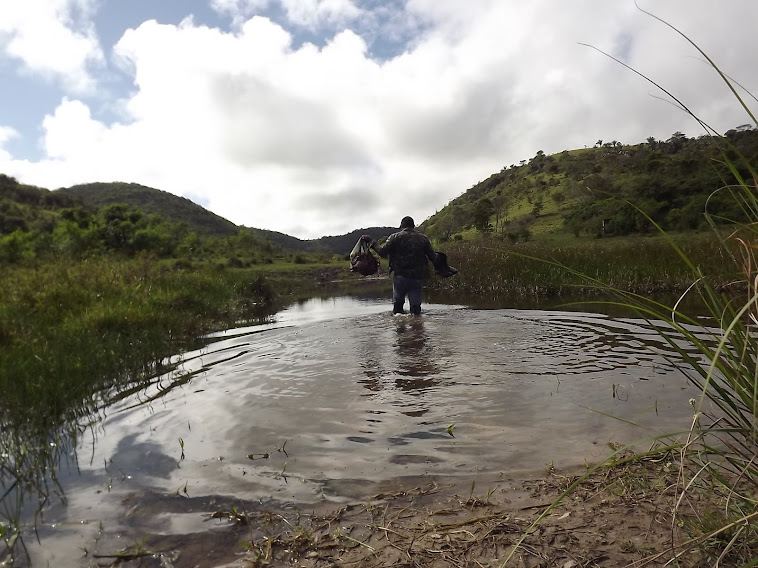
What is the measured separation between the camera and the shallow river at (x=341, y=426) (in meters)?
3.72

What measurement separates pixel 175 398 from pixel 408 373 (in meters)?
3.59

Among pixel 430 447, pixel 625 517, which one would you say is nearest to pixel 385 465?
pixel 430 447

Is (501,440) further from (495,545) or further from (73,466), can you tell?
(73,466)

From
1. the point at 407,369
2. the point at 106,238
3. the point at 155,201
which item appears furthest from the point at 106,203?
the point at 407,369

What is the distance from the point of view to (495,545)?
2.79 m

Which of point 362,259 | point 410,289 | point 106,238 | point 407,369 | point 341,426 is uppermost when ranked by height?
point 106,238

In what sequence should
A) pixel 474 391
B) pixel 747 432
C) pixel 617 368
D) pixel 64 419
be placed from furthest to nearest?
pixel 617 368 → pixel 474 391 → pixel 64 419 → pixel 747 432

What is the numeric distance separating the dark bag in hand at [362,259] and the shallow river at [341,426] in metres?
4.45

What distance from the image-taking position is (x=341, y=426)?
17.4 ft

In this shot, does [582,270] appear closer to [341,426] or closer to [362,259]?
[362,259]

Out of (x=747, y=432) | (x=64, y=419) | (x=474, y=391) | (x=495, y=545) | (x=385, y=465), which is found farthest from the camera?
(x=474, y=391)

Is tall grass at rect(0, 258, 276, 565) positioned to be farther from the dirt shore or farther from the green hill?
the green hill

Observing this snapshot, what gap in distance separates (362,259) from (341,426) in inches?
340

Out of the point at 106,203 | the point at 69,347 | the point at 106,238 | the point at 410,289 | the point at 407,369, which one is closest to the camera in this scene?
the point at 407,369
